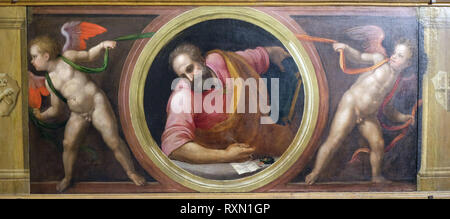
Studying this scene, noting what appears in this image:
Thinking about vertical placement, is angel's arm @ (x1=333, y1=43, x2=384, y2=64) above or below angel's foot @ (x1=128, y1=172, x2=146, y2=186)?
above

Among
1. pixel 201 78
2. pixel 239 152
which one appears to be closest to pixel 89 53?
pixel 201 78

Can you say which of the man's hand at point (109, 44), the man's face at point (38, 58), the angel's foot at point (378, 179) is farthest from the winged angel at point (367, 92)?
the man's face at point (38, 58)

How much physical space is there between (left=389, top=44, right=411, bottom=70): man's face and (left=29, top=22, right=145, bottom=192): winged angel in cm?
351

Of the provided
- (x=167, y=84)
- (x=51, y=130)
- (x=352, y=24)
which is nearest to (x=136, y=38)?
(x=167, y=84)

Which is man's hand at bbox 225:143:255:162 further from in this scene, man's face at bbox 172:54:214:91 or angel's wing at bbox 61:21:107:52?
angel's wing at bbox 61:21:107:52

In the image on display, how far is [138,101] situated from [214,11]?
1.46 meters

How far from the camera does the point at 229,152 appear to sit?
16.8ft

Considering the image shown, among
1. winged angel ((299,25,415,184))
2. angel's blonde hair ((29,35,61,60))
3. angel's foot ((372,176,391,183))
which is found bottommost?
angel's foot ((372,176,391,183))

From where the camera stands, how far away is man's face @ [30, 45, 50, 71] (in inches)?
199

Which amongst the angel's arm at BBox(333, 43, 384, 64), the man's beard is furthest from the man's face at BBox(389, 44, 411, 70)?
the man's beard

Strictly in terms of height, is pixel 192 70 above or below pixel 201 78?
above

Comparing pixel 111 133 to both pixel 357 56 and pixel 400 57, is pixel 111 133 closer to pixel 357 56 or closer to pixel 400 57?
pixel 357 56

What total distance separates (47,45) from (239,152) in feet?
8.95

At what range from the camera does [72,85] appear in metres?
5.04
